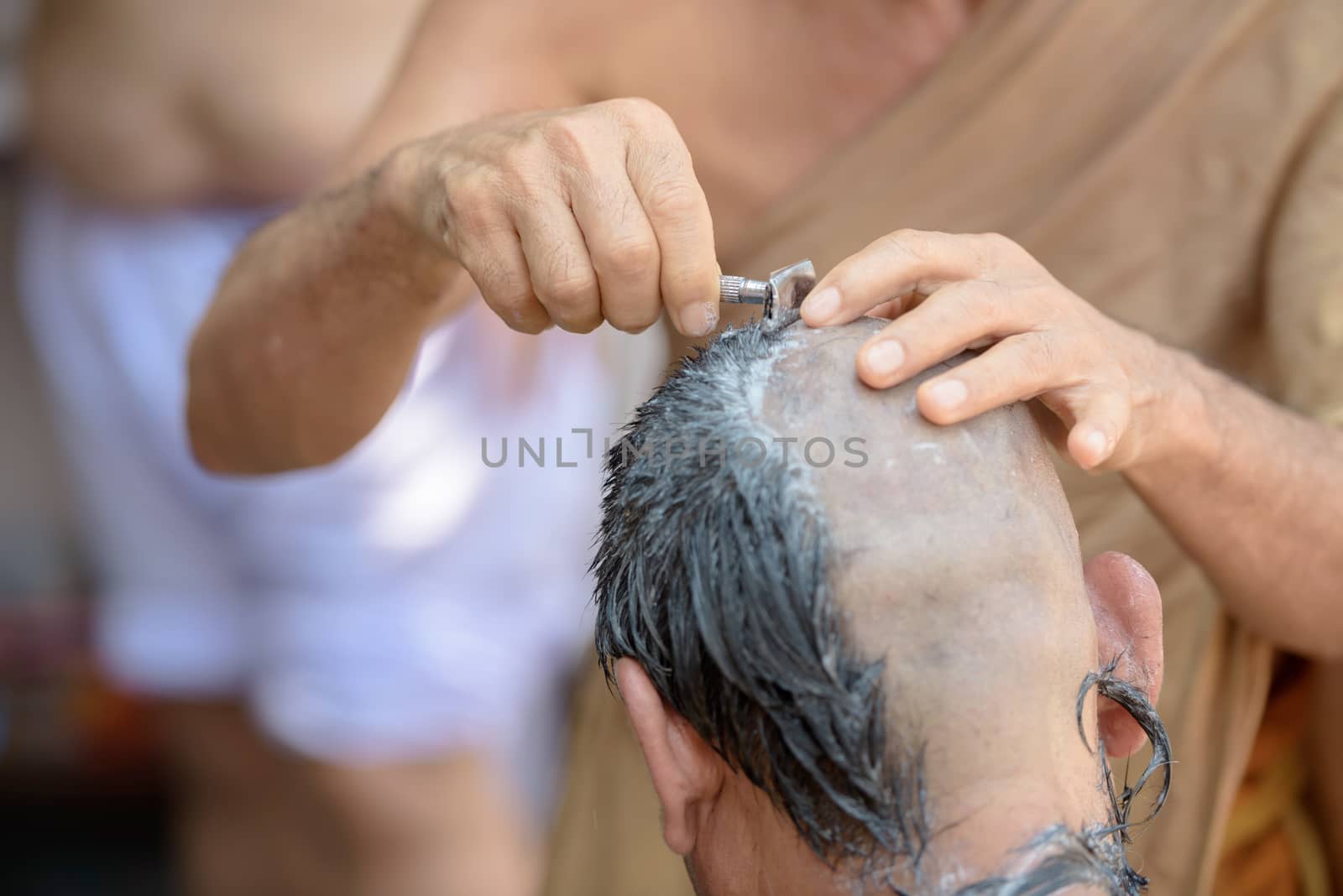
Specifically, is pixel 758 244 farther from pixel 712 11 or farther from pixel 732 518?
pixel 732 518

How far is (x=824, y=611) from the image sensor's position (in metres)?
0.77

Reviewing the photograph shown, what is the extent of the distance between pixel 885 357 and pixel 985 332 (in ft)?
0.30

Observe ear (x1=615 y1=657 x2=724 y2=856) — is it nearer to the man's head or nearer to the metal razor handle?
the man's head

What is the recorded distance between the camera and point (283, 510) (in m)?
2.21

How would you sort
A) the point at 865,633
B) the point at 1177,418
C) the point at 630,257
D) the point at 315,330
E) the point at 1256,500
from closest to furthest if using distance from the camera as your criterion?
the point at 865,633, the point at 630,257, the point at 1177,418, the point at 1256,500, the point at 315,330

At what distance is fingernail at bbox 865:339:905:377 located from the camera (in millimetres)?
795

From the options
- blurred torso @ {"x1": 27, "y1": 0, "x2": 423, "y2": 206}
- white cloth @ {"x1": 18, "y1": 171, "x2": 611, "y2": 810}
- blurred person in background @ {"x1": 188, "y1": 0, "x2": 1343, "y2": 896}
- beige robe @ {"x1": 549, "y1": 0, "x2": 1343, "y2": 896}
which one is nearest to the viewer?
blurred person in background @ {"x1": 188, "y1": 0, "x2": 1343, "y2": 896}

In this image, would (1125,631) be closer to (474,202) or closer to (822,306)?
(822,306)

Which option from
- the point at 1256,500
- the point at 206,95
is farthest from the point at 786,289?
the point at 206,95

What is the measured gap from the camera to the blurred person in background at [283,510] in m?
2.08

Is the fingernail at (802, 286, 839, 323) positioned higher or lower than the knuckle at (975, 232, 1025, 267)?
lower

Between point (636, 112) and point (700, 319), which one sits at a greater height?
point (636, 112)

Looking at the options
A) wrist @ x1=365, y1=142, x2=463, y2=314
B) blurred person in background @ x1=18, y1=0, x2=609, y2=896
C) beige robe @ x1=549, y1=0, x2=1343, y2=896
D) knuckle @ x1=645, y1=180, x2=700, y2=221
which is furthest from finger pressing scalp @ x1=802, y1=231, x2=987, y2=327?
blurred person in background @ x1=18, y1=0, x2=609, y2=896

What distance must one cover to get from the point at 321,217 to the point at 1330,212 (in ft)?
3.53
